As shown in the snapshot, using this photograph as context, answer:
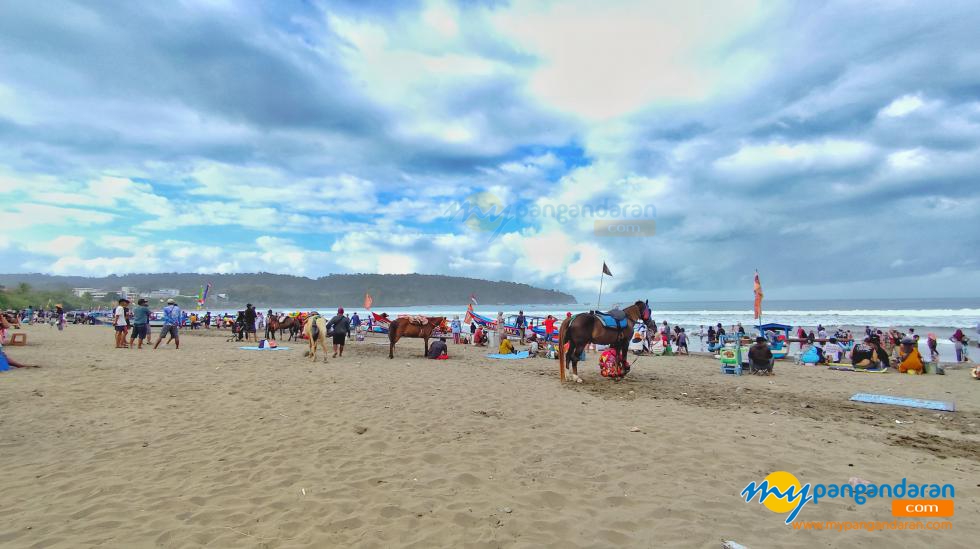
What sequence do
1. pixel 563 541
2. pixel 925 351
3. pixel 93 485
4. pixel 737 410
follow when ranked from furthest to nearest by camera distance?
pixel 925 351 < pixel 737 410 < pixel 93 485 < pixel 563 541

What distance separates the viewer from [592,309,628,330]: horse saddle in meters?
11.4

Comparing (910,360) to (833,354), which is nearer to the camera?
(910,360)

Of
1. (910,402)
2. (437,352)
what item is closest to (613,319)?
(910,402)

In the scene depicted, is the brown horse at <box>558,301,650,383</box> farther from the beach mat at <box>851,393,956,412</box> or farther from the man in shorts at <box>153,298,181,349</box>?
the man in shorts at <box>153,298,181,349</box>

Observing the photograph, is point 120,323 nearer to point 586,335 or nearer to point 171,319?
point 171,319

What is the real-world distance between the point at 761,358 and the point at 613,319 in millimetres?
5602

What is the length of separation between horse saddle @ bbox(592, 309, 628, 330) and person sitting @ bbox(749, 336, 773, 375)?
5.05 m

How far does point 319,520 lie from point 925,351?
95.4 feet

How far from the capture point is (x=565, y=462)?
5.12m

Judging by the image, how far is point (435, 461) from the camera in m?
5.12

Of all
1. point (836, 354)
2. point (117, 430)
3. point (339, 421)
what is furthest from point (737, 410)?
point (836, 354)

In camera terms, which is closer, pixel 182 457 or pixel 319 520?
pixel 319 520

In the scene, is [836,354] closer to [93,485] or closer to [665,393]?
[665,393]

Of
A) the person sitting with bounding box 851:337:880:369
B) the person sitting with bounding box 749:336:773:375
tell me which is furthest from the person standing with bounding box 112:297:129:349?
the person sitting with bounding box 851:337:880:369
